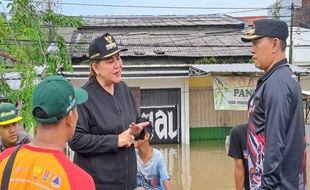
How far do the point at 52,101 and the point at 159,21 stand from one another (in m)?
23.0

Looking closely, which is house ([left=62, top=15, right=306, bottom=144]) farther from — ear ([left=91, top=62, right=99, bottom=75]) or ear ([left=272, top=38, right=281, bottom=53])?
ear ([left=272, top=38, right=281, bottom=53])

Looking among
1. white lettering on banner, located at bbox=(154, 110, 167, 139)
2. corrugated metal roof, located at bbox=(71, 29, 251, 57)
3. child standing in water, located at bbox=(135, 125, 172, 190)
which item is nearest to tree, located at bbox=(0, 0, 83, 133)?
child standing in water, located at bbox=(135, 125, 172, 190)

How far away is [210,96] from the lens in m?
19.1

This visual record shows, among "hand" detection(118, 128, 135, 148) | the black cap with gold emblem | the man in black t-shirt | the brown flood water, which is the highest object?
the black cap with gold emblem

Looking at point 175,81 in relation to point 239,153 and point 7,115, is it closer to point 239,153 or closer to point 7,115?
point 7,115

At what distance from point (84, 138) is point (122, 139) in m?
0.22

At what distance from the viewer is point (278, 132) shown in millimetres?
2473

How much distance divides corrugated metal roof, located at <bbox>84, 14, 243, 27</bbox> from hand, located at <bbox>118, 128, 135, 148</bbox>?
19.9 meters

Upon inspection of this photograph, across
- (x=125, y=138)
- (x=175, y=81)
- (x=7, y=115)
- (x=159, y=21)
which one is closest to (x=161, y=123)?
(x=175, y=81)

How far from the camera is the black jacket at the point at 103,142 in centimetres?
282

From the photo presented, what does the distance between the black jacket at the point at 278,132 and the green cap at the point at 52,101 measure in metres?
1.09

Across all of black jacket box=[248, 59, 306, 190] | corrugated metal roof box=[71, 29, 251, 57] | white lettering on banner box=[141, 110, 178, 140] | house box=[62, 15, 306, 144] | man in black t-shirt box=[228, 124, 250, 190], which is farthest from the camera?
corrugated metal roof box=[71, 29, 251, 57]

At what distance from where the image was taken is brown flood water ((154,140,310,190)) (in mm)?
12336

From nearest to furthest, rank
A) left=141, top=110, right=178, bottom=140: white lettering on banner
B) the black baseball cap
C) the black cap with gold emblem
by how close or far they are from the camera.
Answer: the black baseball cap
the black cap with gold emblem
left=141, top=110, right=178, bottom=140: white lettering on banner
